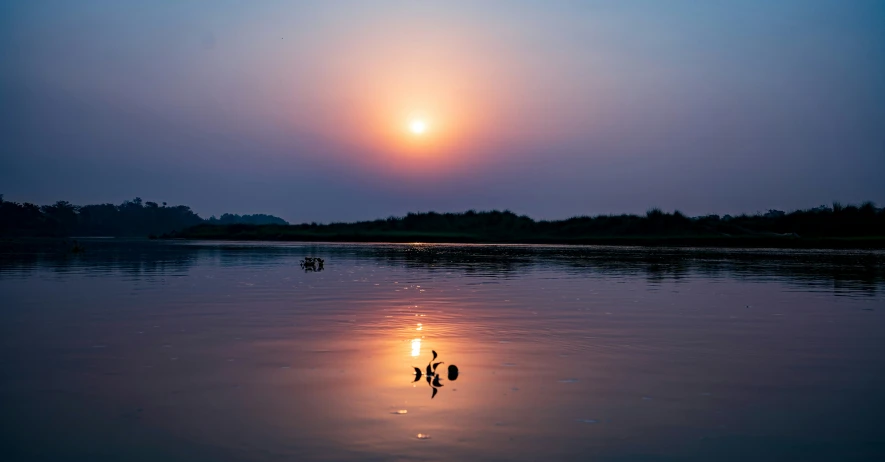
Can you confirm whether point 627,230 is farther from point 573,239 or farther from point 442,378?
point 442,378

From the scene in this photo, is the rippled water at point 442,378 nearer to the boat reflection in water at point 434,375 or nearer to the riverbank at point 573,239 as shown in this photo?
the boat reflection in water at point 434,375

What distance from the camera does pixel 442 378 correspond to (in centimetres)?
1245

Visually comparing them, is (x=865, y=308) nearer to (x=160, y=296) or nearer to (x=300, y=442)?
(x=300, y=442)

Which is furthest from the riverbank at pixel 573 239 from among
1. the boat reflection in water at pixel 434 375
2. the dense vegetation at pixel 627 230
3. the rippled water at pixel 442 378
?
the boat reflection in water at pixel 434 375

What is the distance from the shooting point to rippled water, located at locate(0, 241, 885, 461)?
884cm

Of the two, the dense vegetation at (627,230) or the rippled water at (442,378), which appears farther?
the dense vegetation at (627,230)

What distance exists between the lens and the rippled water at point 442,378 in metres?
8.84

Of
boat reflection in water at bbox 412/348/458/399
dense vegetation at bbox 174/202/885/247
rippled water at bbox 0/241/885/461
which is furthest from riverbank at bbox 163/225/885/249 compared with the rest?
boat reflection in water at bbox 412/348/458/399

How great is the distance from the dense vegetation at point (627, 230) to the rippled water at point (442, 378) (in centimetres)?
8715

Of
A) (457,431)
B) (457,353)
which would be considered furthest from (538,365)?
(457,431)

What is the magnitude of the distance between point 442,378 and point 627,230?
126538mm

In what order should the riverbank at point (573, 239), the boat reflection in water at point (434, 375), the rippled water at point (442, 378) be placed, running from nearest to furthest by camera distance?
the rippled water at point (442, 378)
the boat reflection in water at point (434, 375)
the riverbank at point (573, 239)

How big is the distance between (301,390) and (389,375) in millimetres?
1809

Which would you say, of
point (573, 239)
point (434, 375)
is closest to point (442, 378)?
point (434, 375)
